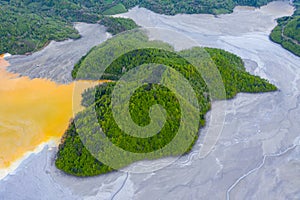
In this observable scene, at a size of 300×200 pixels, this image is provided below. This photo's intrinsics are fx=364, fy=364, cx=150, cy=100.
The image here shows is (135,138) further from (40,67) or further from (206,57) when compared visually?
(40,67)

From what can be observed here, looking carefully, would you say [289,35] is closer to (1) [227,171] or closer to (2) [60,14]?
(1) [227,171]

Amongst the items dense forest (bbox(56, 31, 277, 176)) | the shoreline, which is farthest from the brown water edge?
dense forest (bbox(56, 31, 277, 176))

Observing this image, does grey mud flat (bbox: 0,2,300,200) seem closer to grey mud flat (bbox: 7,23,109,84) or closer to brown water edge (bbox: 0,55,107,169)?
brown water edge (bbox: 0,55,107,169)

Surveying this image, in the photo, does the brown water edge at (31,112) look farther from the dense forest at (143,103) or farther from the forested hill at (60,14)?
the forested hill at (60,14)

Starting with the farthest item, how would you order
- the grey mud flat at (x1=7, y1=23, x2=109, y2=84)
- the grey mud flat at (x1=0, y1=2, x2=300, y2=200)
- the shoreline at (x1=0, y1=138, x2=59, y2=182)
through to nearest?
the grey mud flat at (x1=7, y1=23, x2=109, y2=84) < the shoreline at (x1=0, y1=138, x2=59, y2=182) < the grey mud flat at (x1=0, y1=2, x2=300, y2=200)

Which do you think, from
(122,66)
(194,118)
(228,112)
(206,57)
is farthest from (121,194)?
(206,57)

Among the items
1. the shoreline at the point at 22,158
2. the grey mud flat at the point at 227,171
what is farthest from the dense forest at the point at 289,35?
the shoreline at the point at 22,158
